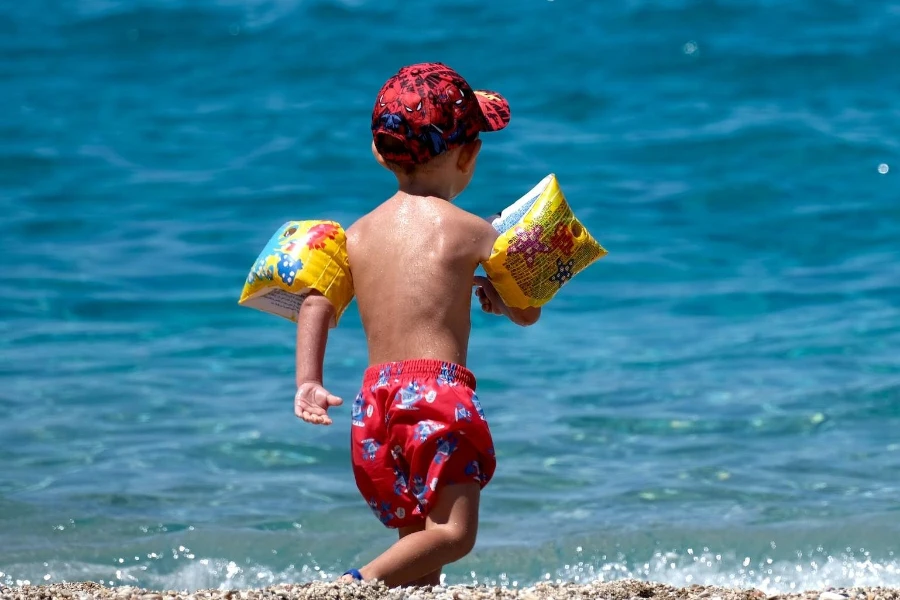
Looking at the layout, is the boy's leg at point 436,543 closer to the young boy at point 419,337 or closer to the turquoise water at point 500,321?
the young boy at point 419,337

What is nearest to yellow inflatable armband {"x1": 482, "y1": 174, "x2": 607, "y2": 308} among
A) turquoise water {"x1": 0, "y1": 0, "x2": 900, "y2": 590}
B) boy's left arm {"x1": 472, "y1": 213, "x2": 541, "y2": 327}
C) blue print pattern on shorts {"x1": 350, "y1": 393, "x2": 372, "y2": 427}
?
boy's left arm {"x1": 472, "y1": 213, "x2": 541, "y2": 327}

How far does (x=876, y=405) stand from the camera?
21.8 feet

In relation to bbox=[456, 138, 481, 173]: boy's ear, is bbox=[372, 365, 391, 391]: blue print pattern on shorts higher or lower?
lower

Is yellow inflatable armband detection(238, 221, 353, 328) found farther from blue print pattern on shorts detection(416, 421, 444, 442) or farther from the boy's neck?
blue print pattern on shorts detection(416, 421, 444, 442)

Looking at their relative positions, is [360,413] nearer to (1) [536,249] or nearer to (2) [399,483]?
(2) [399,483]

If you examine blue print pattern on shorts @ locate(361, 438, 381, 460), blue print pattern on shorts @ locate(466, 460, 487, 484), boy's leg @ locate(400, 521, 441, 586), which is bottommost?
boy's leg @ locate(400, 521, 441, 586)

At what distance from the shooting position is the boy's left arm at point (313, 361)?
3.28 meters

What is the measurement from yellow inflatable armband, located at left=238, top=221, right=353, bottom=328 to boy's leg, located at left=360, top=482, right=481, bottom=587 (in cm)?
62

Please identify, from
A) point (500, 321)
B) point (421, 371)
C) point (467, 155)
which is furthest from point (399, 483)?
point (500, 321)

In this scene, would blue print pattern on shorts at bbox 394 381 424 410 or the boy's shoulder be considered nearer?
blue print pattern on shorts at bbox 394 381 424 410

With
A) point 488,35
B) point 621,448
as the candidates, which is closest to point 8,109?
point 488,35

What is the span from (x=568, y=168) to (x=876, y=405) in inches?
209

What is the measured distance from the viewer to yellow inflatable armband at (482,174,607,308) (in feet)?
11.2

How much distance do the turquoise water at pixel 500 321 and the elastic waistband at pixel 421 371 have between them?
1.73 metres
